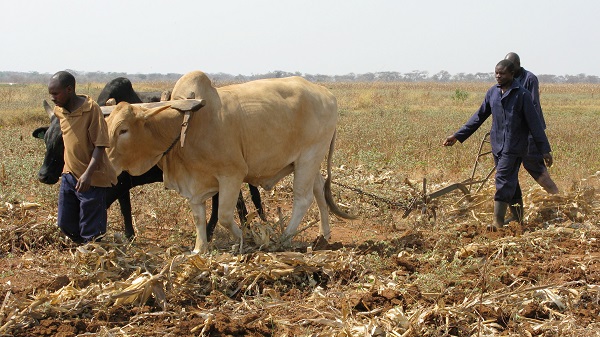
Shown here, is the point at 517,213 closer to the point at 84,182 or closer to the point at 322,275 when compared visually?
the point at 322,275

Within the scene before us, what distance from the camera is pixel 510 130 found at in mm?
6469

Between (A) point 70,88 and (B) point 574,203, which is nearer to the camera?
(A) point 70,88

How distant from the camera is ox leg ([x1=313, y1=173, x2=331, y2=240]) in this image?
6.75 meters

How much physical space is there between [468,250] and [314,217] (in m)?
2.25

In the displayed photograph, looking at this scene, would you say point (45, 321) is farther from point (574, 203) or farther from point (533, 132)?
point (574, 203)

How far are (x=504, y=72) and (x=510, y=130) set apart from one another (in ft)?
1.76

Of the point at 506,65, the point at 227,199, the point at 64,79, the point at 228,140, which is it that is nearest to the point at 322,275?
the point at 227,199

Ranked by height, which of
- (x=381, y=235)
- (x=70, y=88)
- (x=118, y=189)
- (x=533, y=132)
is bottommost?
(x=381, y=235)

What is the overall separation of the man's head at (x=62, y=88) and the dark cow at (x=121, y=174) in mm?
674

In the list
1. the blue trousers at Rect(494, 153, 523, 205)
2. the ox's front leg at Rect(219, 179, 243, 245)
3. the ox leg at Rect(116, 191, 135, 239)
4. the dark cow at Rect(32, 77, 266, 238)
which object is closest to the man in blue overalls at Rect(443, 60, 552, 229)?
the blue trousers at Rect(494, 153, 523, 205)

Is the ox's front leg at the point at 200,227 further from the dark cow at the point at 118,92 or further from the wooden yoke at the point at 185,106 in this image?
the dark cow at the point at 118,92

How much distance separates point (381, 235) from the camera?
23.0 ft

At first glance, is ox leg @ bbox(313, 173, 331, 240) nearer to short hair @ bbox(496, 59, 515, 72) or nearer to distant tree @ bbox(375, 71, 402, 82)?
short hair @ bbox(496, 59, 515, 72)

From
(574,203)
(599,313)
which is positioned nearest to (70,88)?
(599,313)
